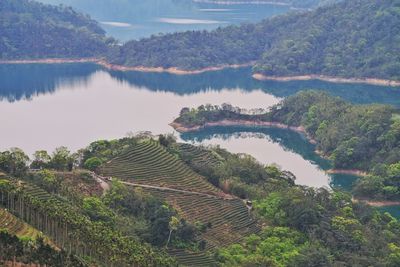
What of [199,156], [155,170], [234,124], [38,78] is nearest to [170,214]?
[155,170]

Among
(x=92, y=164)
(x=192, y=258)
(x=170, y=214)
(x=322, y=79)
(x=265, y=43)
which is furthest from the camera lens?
(x=265, y=43)

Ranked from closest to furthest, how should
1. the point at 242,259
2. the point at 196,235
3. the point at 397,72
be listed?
the point at 242,259, the point at 196,235, the point at 397,72

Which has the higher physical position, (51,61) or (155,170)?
(155,170)

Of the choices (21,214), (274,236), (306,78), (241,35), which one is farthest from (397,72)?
(21,214)

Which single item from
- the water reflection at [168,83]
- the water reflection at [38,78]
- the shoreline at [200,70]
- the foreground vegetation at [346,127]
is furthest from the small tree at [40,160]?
the shoreline at [200,70]

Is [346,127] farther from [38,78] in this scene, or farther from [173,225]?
[38,78]

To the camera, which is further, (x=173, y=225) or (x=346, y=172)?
(x=346, y=172)

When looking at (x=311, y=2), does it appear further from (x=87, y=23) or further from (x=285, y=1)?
(x=87, y=23)
